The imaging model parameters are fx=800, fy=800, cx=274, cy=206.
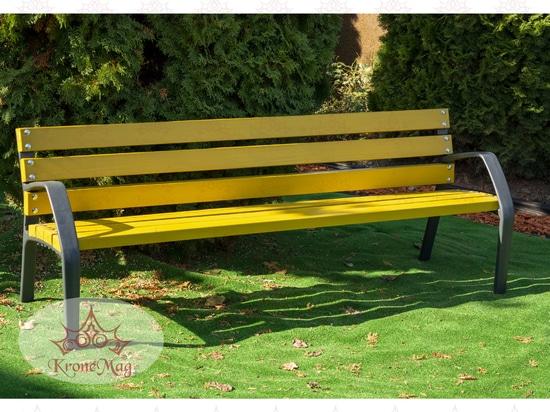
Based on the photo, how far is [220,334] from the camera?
4.05 meters

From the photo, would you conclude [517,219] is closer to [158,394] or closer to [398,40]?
[398,40]

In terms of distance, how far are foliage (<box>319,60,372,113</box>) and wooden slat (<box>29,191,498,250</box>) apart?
512 cm

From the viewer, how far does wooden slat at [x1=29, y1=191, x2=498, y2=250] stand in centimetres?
388

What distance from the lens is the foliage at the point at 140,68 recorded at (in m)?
4.64

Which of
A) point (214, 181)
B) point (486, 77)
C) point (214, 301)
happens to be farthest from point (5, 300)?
point (486, 77)

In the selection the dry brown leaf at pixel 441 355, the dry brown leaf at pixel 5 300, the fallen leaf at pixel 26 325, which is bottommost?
the dry brown leaf at pixel 441 355

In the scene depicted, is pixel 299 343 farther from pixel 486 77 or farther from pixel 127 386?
pixel 486 77

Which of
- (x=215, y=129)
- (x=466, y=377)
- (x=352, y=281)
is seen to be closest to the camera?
(x=466, y=377)

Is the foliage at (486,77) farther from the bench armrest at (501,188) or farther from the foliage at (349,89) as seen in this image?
the bench armrest at (501,188)

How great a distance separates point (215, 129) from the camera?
465cm

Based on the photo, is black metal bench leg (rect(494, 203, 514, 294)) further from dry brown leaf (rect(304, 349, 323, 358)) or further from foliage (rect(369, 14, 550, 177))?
foliage (rect(369, 14, 550, 177))

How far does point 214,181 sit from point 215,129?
302 mm

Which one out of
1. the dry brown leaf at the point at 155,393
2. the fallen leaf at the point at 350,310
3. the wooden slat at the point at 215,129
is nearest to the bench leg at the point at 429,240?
the wooden slat at the point at 215,129

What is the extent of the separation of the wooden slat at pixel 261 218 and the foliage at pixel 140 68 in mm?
776
